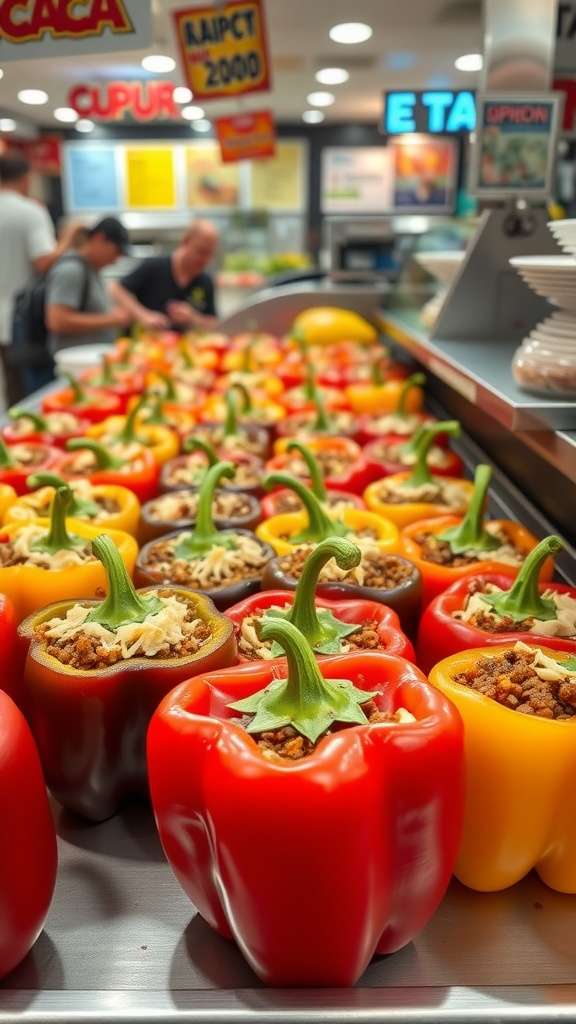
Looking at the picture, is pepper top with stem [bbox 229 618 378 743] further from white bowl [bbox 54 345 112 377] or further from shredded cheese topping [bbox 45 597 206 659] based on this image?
white bowl [bbox 54 345 112 377]

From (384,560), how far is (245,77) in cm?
349

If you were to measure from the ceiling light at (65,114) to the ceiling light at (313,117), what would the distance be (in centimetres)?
362

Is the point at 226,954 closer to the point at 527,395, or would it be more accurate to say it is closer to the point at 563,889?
the point at 563,889

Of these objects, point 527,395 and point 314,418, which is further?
point 314,418

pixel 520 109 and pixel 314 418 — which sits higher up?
pixel 520 109

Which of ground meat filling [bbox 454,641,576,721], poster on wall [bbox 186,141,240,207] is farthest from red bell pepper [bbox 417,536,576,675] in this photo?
poster on wall [bbox 186,141,240,207]

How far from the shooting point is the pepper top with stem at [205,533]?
6.61ft

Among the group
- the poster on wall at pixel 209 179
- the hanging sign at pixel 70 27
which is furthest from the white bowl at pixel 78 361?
the poster on wall at pixel 209 179

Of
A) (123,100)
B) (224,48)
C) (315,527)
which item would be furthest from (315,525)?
(123,100)

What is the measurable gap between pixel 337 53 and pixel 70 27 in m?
7.16

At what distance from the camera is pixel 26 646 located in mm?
1525

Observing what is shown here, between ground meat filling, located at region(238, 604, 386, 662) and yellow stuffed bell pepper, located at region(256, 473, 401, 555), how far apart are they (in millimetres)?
377

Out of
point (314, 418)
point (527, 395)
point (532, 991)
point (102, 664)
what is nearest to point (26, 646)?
point (102, 664)

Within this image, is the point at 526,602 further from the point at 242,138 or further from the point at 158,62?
the point at 158,62
